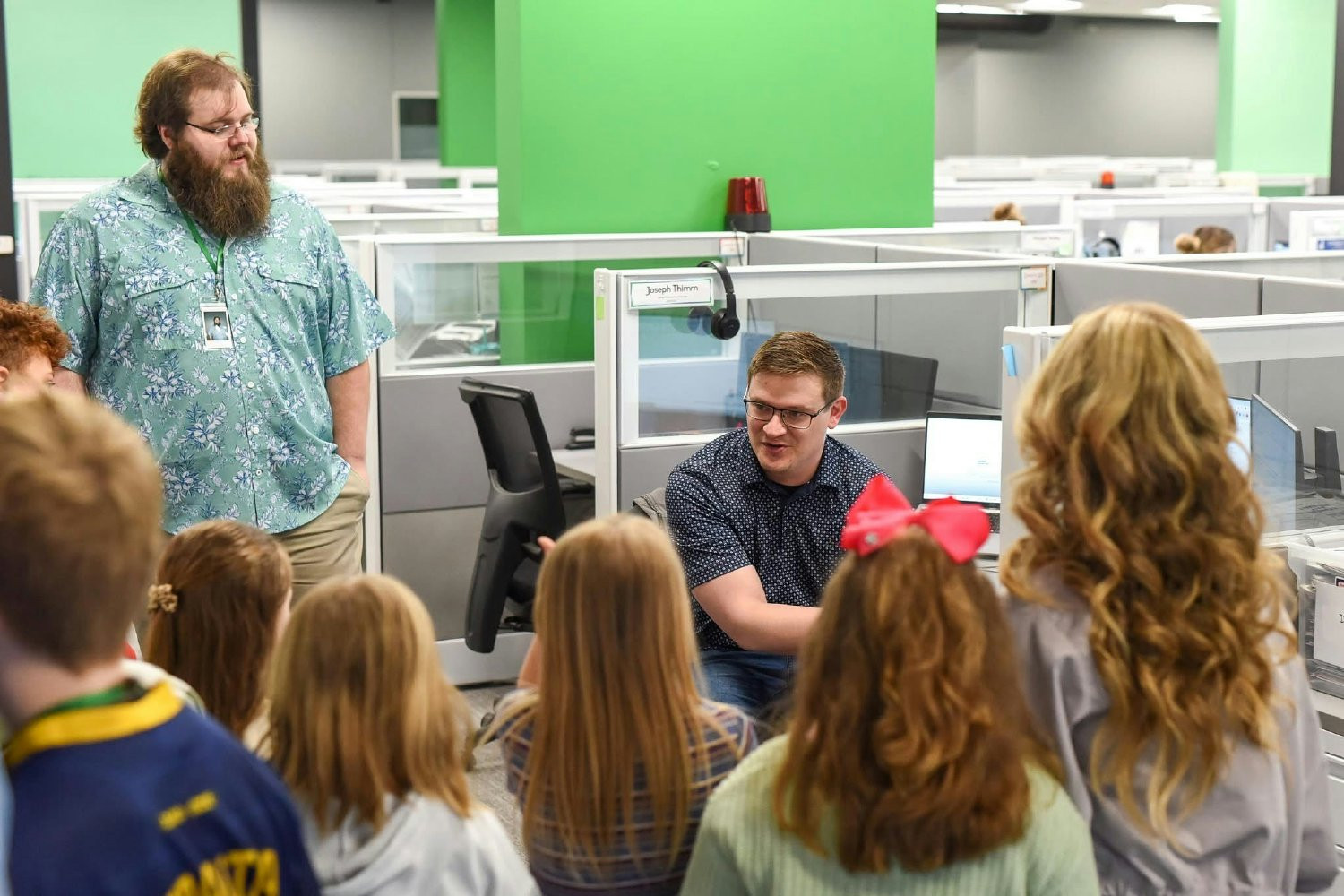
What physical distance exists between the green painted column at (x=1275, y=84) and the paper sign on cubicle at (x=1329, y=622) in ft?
31.2

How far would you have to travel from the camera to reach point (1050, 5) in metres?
15.0

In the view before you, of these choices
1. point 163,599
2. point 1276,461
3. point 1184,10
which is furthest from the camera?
point 1184,10

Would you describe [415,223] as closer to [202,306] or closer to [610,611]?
[202,306]

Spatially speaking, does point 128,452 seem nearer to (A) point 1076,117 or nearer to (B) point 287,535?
(B) point 287,535

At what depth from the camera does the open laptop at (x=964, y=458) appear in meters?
Result: 3.37

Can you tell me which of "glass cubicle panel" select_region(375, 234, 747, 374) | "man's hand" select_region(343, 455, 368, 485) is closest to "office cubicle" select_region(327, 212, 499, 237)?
"glass cubicle panel" select_region(375, 234, 747, 374)

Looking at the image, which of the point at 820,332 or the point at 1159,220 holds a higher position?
the point at 1159,220

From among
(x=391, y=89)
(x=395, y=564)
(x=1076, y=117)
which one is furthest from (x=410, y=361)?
(x=1076, y=117)

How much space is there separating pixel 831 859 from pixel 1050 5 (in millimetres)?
14813

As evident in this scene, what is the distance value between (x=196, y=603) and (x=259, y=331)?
0.92 m

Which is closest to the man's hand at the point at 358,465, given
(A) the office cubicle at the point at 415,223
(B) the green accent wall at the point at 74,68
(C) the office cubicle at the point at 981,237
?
(C) the office cubicle at the point at 981,237

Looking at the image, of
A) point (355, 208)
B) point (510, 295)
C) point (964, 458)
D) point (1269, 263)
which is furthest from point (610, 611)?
point (355, 208)

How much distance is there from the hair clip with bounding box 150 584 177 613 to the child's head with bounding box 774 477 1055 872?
0.68 m

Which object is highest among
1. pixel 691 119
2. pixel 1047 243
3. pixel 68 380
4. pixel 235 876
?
pixel 691 119
